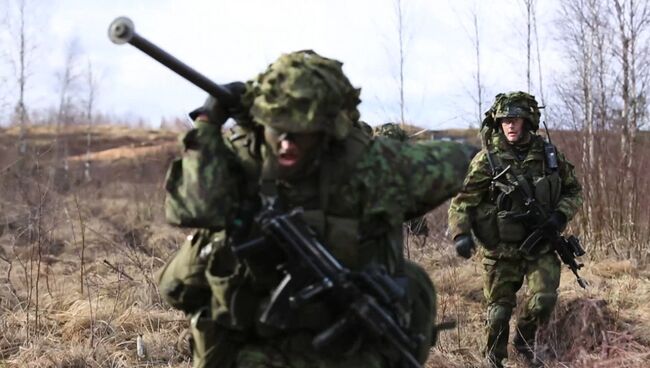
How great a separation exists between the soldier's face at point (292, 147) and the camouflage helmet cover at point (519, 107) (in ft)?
9.17

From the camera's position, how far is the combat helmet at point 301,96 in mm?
2490

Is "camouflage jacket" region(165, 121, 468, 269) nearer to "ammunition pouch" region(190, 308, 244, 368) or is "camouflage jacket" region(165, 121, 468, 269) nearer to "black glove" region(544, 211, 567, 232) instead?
"ammunition pouch" region(190, 308, 244, 368)

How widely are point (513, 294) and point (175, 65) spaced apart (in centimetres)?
331

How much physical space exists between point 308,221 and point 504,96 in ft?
9.87

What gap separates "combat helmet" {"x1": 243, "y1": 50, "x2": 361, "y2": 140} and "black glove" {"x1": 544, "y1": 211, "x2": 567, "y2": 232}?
2.69 meters

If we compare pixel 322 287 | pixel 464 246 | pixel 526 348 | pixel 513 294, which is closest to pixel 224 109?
pixel 322 287

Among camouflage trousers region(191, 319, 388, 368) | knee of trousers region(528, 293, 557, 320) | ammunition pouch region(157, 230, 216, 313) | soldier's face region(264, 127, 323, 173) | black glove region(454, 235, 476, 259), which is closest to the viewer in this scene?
soldier's face region(264, 127, 323, 173)

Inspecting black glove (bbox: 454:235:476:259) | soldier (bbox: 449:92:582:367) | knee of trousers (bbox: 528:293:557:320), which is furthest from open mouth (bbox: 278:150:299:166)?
knee of trousers (bbox: 528:293:557:320)

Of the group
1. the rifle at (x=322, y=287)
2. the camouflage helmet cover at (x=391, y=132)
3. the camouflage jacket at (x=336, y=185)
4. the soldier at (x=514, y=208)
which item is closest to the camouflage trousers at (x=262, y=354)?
the rifle at (x=322, y=287)

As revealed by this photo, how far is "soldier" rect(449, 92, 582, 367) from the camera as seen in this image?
500 centimetres

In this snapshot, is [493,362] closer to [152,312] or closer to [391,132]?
[391,132]

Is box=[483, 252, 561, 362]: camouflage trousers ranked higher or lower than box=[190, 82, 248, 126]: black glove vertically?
lower

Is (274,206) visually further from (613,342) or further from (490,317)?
(490,317)

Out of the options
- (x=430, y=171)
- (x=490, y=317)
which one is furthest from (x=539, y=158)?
(x=430, y=171)
